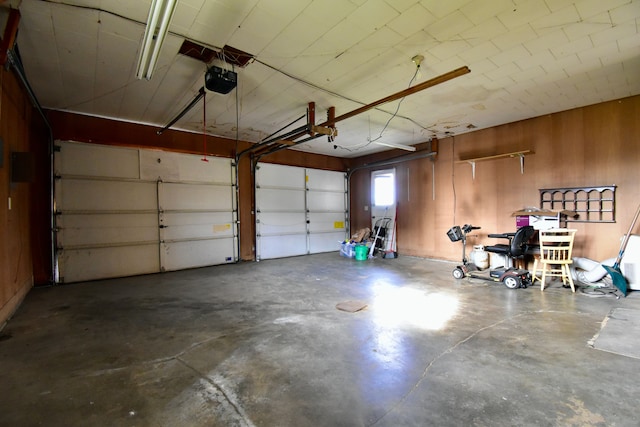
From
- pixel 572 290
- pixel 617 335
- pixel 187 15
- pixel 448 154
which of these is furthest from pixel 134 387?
pixel 448 154

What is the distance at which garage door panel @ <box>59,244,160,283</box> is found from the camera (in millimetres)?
4754

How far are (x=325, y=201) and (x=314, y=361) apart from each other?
247 inches

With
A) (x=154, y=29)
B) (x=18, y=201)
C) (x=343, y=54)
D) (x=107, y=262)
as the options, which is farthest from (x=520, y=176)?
(x=18, y=201)

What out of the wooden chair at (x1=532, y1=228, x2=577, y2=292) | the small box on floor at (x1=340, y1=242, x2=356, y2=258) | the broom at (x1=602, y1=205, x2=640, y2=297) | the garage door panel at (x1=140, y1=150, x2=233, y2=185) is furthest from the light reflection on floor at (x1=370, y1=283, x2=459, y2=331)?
the garage door panel at (x1=140, y1=150, x2=233, y2=185)

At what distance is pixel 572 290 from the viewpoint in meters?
3.94

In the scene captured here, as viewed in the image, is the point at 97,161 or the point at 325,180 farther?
the point at 325,180

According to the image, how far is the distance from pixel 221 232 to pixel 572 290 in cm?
624

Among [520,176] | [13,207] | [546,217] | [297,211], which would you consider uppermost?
[520,176]

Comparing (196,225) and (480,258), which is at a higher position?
(196,225)

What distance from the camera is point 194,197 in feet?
19.8

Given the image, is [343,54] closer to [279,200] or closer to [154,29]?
[154,29]

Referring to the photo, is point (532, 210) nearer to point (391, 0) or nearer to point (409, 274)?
point (409, 274)

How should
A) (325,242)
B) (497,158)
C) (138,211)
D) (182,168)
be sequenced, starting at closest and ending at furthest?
1. (138,211)
2. (497,158)
3. (182,168)
4. (325,242)

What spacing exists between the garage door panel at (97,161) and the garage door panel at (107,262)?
4.39 ft
